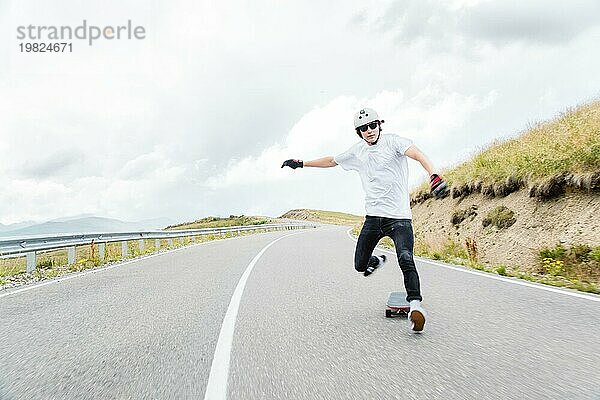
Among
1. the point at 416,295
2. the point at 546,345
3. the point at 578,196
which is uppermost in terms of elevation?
the point at 578,196

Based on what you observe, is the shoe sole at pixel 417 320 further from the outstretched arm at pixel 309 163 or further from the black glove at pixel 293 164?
the black glove at pixel 293 164

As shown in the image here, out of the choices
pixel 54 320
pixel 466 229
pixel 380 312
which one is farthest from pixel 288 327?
pixel 466 229

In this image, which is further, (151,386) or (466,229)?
(466,229)

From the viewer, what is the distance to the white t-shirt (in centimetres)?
566

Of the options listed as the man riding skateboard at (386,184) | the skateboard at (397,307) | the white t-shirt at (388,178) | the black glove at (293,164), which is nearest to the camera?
the man riding skateboard at (386,184)

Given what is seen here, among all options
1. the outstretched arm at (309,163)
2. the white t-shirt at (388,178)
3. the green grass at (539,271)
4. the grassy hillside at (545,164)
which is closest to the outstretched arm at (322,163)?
the outstretched arm at (309,163)

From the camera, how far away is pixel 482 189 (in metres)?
18.2

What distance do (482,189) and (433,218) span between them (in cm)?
373

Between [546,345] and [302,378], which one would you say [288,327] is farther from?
[546,345]

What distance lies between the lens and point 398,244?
554 centimetres

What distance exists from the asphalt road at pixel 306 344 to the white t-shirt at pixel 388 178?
4.14 ft

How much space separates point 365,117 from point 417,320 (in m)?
2.23

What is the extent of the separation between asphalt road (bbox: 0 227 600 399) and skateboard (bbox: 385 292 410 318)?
0.54 feet

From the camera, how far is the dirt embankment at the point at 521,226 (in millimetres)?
11969
